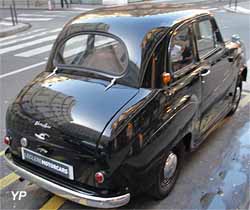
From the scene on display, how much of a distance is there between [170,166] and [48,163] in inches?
47.8

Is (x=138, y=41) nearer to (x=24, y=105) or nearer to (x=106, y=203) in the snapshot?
(x=24, y=105)

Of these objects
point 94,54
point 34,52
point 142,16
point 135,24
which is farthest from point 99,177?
point 34,52

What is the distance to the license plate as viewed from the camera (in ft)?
9.92

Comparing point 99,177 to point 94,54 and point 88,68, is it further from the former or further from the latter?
point 94,54

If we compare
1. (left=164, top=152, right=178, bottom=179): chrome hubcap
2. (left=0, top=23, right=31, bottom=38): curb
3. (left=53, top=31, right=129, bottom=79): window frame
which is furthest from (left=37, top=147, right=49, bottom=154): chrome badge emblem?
(left=0, top=23, right=31, bottom=38): curb

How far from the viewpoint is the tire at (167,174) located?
333 centimetres

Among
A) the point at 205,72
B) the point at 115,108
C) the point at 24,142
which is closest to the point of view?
the point at 115,108

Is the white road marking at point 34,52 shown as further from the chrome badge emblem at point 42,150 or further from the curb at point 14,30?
the chrome badge emblem at point 42,150

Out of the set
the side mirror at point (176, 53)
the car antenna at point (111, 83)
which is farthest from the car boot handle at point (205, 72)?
the car antenna at point (111, 83)

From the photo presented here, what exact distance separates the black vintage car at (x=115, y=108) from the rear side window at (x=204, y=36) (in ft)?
0.09

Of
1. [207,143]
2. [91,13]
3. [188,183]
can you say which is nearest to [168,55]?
[91,13]

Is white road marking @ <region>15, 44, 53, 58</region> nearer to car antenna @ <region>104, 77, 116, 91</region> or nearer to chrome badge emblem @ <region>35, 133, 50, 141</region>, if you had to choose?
car antenna @ <region>104, 77, 116, 91</region>

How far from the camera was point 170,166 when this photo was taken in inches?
139

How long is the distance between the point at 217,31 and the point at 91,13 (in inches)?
70.6
